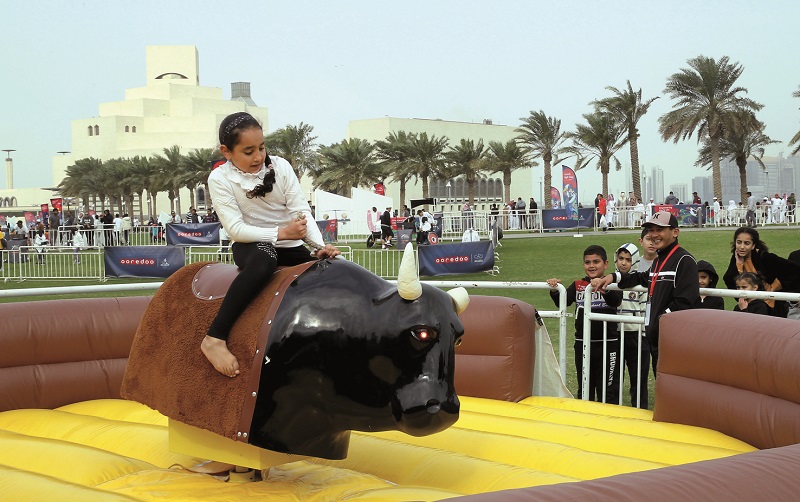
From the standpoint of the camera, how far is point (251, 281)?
3.58 metres

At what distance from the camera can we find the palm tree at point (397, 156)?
49.8 meters

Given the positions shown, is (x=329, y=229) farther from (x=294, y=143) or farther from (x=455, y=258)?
(x=294, y=143)

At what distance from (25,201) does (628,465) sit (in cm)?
10478

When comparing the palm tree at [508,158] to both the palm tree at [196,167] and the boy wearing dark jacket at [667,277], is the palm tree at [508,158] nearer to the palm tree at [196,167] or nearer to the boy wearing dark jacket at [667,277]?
the palm tree at [196,167]

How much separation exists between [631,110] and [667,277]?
3410cm

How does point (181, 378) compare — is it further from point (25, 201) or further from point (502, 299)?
point (25, 201)

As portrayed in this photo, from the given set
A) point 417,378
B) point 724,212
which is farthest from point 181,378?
point 724,212

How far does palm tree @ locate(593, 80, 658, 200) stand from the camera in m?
37.9

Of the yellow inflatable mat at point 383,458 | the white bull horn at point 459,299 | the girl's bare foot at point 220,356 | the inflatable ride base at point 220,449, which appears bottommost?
the yellow inflatable mat at point 383,458

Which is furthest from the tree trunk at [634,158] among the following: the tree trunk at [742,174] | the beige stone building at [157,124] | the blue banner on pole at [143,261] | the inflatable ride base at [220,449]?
the beige stone building at [157,124]

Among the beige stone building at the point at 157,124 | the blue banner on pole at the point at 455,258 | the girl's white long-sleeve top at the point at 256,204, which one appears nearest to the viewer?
the girl's white long-sleeve top at the point at 256,204

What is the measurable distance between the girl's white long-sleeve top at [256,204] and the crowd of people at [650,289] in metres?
2.74

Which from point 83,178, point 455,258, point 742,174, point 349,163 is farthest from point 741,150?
point 83,178

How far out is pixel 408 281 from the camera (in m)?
3.27
